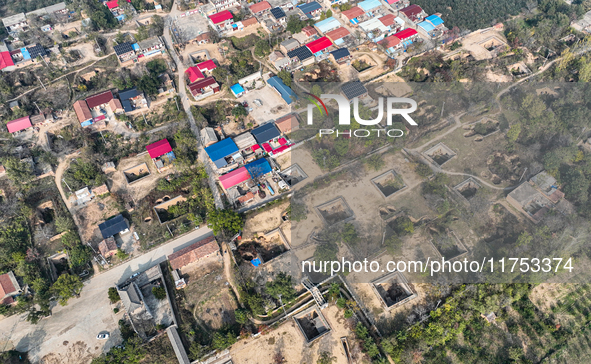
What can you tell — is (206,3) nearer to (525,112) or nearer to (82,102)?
(82,102)

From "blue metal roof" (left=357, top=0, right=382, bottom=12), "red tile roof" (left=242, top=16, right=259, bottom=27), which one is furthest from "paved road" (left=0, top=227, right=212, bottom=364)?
"blue metal roof" (left=357, top=0, right=382, bottom=12)

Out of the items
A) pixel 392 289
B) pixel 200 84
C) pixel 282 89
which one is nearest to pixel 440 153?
pixel 392 289

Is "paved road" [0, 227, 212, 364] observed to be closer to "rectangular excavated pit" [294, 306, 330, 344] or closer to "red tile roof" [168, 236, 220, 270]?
"red tile roof" [168, 236, 220, 270]

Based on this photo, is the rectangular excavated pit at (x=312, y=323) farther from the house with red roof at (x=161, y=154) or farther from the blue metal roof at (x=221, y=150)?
the house with red roof at (x=161, y=154)

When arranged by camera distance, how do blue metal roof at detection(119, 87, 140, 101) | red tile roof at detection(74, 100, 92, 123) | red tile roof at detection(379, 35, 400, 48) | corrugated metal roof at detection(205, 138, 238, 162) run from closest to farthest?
1. corrugated metal roof at detection(205, 138, 238, 162)
2. red tile roof at detection(74, 100, 92, 123)
3. blue metal roof at detection(119, 87, 140, 101)
4. red tile roof at detection(379, 35, 400, 48)

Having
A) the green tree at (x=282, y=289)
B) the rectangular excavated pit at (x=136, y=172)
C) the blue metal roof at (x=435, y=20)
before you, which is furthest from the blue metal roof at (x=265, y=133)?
the blue metal roof at (x=435, y=20)

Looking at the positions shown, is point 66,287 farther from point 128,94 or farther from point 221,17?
point 221,17
